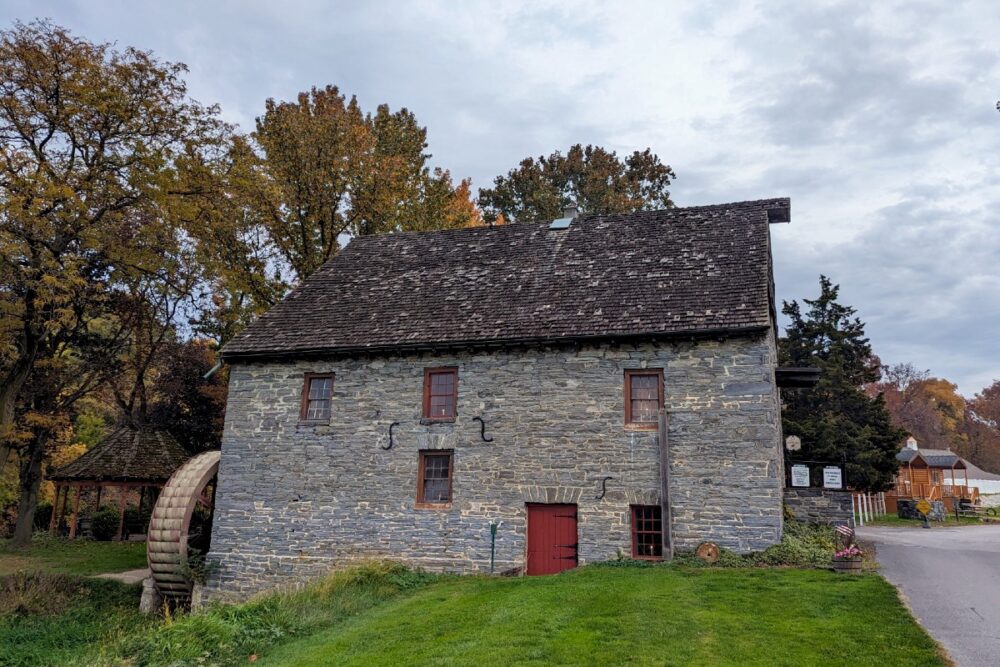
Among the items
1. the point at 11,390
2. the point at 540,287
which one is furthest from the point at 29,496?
the point at 540,287

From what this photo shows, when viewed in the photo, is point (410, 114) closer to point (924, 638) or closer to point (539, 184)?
point (539, 184)

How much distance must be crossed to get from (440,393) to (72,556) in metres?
13.9

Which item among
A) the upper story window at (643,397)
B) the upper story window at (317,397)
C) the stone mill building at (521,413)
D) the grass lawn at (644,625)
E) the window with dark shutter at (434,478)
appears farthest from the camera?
the upper story window at (317,397)

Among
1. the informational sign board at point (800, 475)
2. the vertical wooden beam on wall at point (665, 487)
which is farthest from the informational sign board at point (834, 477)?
the vertical wooden beam on wall at point (665, 487)

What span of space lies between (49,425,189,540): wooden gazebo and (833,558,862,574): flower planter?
2152 centimetres

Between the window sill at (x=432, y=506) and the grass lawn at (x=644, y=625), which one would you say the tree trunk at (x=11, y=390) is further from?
the grass lawn at (x=644, y=625)

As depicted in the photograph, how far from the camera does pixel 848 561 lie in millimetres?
12539

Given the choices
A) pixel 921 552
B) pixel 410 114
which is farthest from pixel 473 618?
pixel 410 114

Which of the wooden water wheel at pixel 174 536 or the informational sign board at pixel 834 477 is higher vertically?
the informational sign board at pixel 834 477

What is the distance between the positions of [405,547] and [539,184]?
22571 millimetres

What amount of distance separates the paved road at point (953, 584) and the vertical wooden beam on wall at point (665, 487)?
383 centimetres

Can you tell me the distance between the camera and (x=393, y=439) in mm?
16125

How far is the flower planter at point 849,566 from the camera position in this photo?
40.9ft

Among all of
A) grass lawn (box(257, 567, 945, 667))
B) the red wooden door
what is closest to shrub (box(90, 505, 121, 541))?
grass lawn (box(257, 567, 945, 667))
